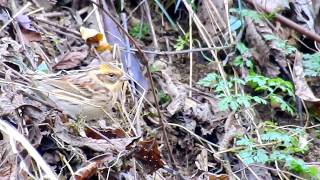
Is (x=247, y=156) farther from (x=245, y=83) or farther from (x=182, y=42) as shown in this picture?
(x=182, y=42)

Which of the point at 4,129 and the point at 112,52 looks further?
the point at 112,52

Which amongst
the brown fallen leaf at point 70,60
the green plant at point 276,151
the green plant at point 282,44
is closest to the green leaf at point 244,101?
the green plant at point 276,151

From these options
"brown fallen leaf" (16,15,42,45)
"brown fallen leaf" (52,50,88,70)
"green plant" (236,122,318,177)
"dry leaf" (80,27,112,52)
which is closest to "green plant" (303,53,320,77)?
"green plant" (236,122,318,177)

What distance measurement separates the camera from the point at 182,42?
6203mm

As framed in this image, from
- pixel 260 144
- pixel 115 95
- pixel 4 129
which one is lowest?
pixel 260 144

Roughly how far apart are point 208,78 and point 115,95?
76cm

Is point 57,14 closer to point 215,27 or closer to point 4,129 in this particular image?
point 215,27

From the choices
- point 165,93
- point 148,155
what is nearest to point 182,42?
point 165,93

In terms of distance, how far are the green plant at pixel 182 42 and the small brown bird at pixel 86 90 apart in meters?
1.09

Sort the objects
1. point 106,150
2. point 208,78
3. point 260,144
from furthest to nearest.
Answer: point 208,78, point 260,144, point 106,150

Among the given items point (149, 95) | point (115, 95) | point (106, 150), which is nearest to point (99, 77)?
point (115, 95)

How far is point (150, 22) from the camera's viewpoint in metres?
6.35

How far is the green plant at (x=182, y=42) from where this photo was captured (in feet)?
20.3

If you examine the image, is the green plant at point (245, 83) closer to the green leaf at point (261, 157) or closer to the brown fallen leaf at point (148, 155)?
the green leaf at point (261, 157)
